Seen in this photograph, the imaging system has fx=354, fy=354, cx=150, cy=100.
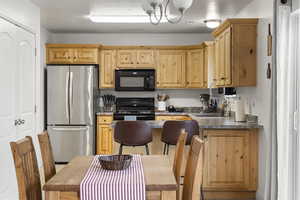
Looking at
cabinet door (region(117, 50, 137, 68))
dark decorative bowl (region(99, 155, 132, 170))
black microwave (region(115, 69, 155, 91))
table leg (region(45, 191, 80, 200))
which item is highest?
cabinet door (region(117, 50, 137, 68))

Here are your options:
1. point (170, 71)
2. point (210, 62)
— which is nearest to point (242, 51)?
point (210, 62)

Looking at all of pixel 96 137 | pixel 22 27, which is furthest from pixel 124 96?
pixel 22 27

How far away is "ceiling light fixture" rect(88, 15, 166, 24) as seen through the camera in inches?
221

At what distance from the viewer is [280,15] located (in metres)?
3.31

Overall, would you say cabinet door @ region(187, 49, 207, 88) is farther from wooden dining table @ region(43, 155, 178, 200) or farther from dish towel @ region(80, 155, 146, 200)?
dish towel @ region(80, 155, 146, 200)

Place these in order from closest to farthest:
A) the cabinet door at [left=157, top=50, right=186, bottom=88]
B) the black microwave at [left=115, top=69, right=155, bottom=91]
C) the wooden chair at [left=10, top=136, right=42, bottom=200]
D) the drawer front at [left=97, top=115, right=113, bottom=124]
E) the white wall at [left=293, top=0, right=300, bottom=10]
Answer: the wooden chair at [left=10, top=136, right=42, bottom=200] → the white wall at [left=293, top=0, right=300, bottom=10] → the drawer front at [left=97, top=115, right=113, bottom=124] → the black microwave at [left=115, top=69, right=155, bottom=91] → the cabinet door at [left=157, top=50, right=186, bottom=88]

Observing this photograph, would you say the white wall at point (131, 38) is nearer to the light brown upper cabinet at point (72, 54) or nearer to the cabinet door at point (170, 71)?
the cabinet door at point (170, 71)

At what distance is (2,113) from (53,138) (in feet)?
A: 8.88

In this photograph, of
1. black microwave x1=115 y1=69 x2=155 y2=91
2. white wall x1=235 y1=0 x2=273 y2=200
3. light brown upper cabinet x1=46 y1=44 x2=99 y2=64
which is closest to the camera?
white wall x1=235 y1=0 x2=273 y2=200

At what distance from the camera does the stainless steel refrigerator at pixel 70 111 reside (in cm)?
638

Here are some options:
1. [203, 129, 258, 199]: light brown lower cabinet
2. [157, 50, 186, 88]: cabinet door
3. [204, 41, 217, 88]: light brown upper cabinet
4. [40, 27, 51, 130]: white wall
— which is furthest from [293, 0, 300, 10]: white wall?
[40, 27, 51, 130]: white wall

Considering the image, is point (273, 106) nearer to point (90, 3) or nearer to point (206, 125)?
point (206, 125)

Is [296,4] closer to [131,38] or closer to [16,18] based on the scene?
[16,18]

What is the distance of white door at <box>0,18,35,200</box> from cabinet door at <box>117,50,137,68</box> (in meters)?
2.37
